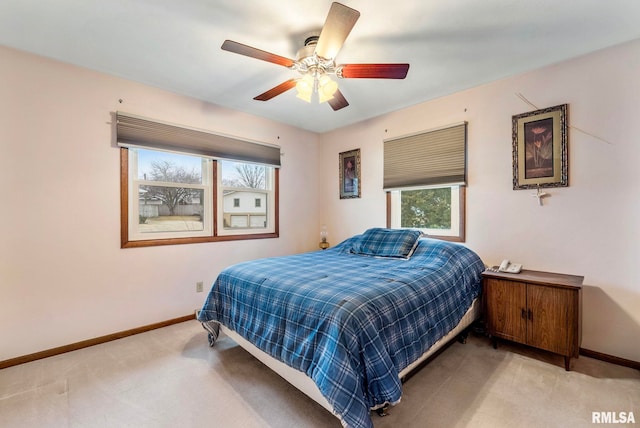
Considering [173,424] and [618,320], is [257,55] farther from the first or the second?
[618,320]

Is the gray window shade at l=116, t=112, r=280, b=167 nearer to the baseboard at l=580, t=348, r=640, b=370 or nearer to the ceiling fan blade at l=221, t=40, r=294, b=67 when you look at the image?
the ceiling fan blade at l=221, t=40, r=294, b=67

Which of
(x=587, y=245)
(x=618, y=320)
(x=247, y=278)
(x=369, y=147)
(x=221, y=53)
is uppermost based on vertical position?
(x=221, y=53)

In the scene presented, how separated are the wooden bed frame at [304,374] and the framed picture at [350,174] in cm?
210

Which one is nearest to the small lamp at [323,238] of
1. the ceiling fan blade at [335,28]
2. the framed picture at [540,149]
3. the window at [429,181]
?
the window at [429,181]

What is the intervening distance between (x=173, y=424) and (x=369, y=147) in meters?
3.52

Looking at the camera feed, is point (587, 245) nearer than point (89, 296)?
Yes

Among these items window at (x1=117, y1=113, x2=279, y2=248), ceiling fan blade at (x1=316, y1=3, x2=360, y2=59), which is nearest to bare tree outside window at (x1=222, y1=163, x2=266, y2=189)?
window at (x1=117, y1=113, x2=279, y2=248)

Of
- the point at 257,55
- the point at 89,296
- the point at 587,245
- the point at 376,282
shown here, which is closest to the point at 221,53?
the point at 257,55

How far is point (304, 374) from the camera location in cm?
161

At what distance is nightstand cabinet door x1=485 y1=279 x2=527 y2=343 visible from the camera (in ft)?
7.51

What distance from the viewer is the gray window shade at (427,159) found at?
120 inches

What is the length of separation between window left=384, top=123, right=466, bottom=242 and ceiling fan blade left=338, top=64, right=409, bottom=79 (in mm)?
1437

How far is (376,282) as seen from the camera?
1.88m

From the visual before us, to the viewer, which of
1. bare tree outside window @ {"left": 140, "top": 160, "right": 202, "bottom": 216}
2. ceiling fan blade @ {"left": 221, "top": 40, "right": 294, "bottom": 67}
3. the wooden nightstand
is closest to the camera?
ceiling fan blade @ {"left": 221, "top": 40, "right": 294, "bottom": 67}
